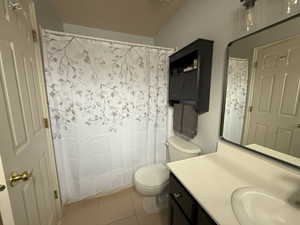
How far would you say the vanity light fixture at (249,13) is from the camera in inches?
32.1

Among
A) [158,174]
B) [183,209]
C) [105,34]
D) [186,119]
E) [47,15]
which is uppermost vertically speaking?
[105,34]

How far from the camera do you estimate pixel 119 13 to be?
166 cm

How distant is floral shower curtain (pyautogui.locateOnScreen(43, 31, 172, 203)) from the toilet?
302 mm

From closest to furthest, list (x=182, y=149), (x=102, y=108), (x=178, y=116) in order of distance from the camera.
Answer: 1. (x=182, y=149)
2. (x=102, y=108)
3. (x=178, y=116)

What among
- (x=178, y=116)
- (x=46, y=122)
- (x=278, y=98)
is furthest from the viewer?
(x=178, y=116)

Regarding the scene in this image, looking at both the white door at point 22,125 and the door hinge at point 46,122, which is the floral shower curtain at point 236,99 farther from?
the door hinge at point 46,122

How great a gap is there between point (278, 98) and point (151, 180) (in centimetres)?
124

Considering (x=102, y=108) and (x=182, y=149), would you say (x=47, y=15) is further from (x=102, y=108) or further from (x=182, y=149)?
(x=182, y=149)

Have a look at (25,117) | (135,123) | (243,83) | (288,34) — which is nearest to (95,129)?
(135,123)

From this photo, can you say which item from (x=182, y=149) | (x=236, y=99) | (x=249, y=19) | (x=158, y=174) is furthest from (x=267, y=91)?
(x=158, y=174)

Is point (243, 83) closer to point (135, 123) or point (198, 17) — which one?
point (198, 17)

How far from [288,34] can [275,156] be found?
69 centimetres

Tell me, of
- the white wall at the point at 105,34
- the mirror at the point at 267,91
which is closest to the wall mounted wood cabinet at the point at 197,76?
→ the mirror at the point at 267,91

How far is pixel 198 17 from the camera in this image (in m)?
1.29
